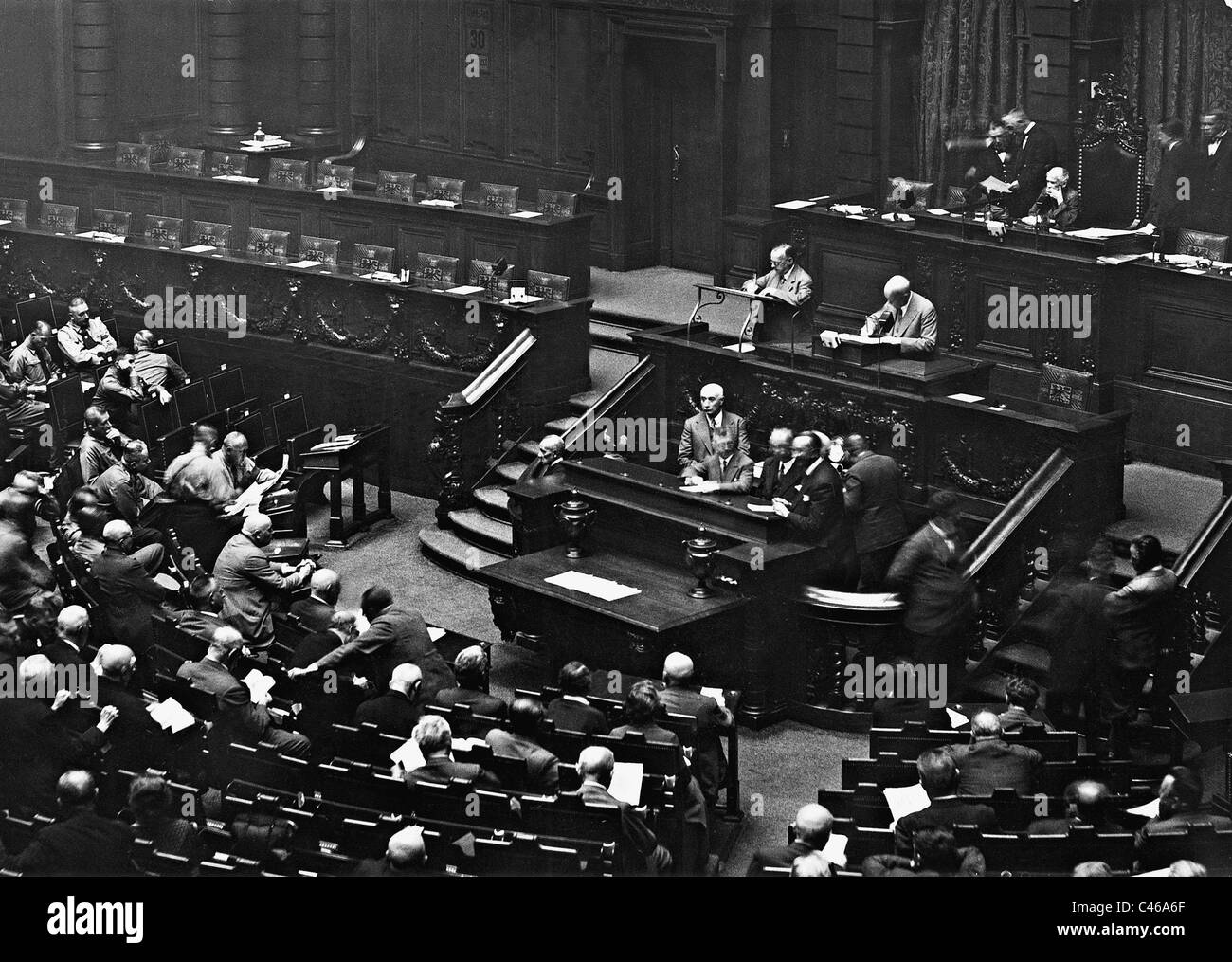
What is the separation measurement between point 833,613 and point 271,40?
11742 millimetres

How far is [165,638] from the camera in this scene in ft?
37.1

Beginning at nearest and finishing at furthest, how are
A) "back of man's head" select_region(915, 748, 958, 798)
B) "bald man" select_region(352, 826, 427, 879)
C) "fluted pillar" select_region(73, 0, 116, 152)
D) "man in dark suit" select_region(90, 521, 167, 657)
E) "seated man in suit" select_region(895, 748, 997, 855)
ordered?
1. "bald man" select_region(352, 826, 427, 879)
2. "seated man in suit" select_region(895, 748, 997, 855)
3. "back of man's head" select_region(915, 748, 958, 798)
4. "man in dark suit" select_region(90, 521, 167, 657)
5. "fluted pillar" select_region(73, 0, 116, 152)

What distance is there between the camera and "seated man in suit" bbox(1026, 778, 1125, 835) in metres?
8.55

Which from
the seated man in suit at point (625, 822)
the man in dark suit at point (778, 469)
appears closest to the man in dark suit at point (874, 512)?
the man in dark suit at point (778, 469)

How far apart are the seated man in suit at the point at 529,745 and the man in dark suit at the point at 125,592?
284cm

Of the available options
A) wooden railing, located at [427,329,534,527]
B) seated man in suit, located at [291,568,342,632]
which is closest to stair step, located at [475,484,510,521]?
wooden railing, located at [427,329,534,527]

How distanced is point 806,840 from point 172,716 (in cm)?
340

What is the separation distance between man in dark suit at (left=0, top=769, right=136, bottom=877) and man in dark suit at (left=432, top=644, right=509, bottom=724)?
6.84 ft

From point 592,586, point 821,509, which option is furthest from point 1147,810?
point 592,586

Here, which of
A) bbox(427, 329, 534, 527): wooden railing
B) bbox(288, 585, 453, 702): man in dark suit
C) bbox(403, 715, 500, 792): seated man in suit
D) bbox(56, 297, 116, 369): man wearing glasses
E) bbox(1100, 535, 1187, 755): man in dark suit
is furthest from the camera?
bbox(56, 297, 116, 369): man wearing glasses

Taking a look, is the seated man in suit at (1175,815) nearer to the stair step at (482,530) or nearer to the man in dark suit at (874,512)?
the man in dark suit at (874,512)

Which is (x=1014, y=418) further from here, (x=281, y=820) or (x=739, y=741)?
(x=281, y=820)

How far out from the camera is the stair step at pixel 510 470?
1455 centimetres

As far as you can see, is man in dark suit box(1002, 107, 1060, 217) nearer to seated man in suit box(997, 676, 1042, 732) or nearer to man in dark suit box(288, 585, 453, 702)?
seated man in suit box(997, 676, 1042, 732)
